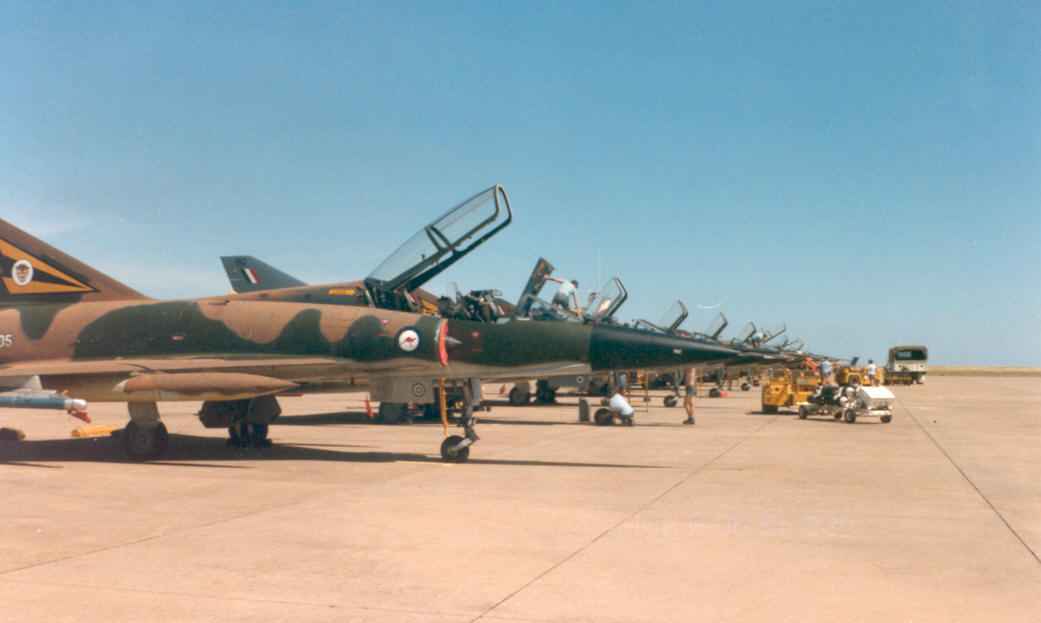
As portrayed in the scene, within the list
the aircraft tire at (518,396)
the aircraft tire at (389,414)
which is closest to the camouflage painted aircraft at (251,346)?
the aircraft tire at (389,414)

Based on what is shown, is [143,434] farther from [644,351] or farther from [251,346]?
[644,351]

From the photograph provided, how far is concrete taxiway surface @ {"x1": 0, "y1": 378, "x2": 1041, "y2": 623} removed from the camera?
4941mm

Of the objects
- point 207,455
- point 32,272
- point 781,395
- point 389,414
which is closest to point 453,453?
point 207,455

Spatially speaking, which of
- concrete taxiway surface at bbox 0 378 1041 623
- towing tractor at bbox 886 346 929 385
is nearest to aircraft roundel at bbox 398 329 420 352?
concrete taxiway surface at bbox 0 378 1041 623

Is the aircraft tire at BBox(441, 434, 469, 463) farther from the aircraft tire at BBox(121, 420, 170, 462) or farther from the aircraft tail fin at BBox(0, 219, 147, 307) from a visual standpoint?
the aircraft tail fin at BBox(0, 219, 147, 307)

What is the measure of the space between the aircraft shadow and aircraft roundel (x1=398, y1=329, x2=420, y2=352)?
1.55 meters

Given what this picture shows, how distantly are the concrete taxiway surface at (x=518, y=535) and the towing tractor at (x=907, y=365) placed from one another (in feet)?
193

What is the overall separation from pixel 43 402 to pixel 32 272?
12.3ft

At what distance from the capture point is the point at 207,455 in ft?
41.3

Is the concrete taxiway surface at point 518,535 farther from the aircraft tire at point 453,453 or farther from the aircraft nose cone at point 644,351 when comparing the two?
the aircraft nose cone at point 644,351

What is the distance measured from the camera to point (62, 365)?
11977 millimetres

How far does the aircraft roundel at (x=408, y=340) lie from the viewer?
38.7ft

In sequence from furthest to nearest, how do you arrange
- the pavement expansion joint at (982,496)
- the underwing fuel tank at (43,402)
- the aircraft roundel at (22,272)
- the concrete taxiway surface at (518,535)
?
the aircraft roundel at (22,272)
the underwing fuel tank at (43,402)
the pavement expansion joint at (982,496)
the concrete taxiway surface at (518,535)

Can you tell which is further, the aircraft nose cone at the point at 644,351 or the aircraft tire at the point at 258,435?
the aircraft tire at the point at 258,435
